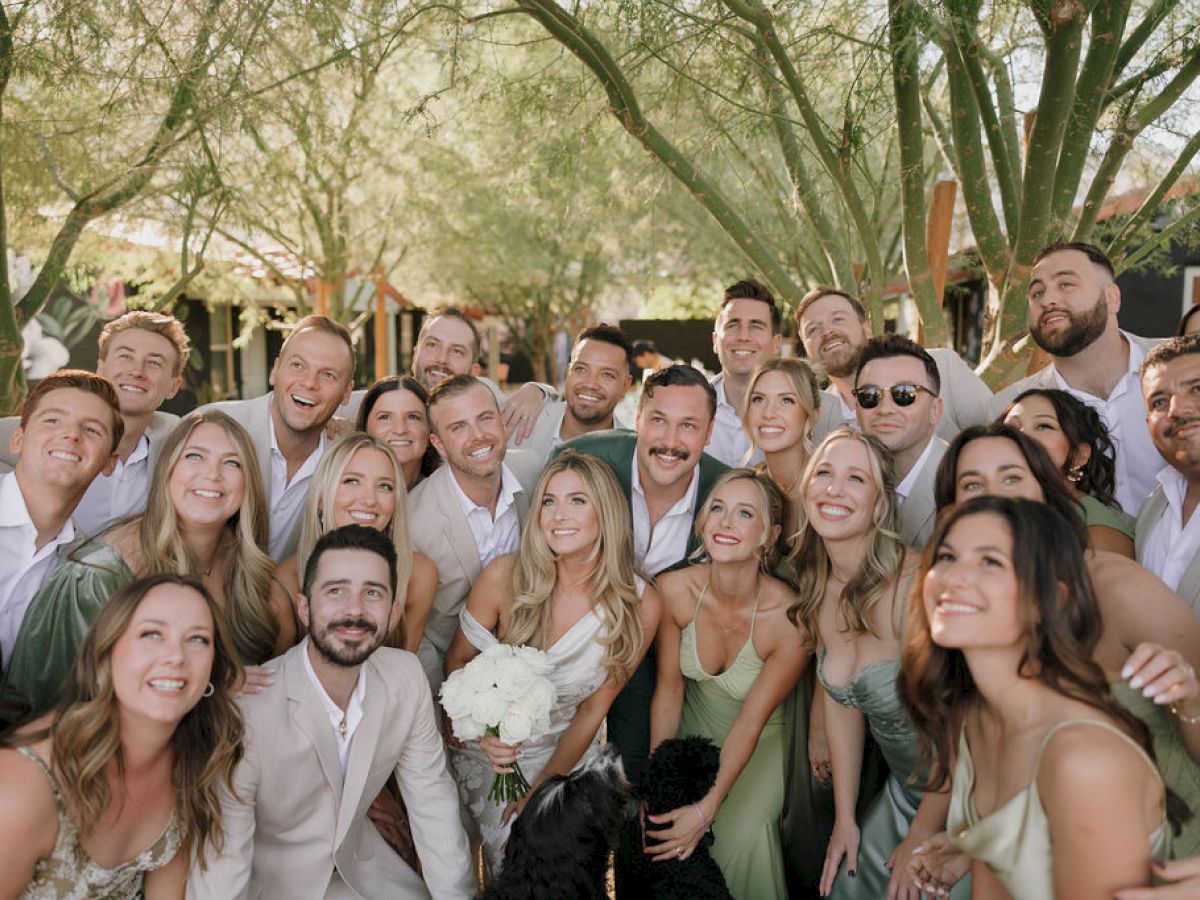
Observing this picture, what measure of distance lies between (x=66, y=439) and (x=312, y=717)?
55.6 inches

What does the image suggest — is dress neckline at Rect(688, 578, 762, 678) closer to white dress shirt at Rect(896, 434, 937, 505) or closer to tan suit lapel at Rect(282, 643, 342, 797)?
white dress shirt at Rect(896, 434, 937, 505)

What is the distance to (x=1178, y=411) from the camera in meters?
3.83

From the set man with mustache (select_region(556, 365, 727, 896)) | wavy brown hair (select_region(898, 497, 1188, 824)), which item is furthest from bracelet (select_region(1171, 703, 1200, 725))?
man with mustache (select_region(556, 365, 727, 896))

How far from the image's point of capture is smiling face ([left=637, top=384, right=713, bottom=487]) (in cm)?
489

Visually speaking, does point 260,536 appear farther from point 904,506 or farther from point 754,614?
point 904,506

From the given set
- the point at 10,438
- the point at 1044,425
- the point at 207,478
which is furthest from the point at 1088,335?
the point at 10,438

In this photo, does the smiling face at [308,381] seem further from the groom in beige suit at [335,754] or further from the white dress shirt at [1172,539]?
the white dress shirt at [1172,539]

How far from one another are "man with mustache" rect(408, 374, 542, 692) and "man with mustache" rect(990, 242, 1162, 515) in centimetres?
263

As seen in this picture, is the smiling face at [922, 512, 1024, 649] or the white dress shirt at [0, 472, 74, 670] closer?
the smiling face at [922, 512, 1024, 649]

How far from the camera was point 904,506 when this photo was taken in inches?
180

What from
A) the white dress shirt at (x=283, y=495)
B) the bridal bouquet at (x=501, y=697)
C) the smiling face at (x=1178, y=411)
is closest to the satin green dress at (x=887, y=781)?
the bridal bouquet at (x=501, y=697)

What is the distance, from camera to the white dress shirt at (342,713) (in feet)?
12.5

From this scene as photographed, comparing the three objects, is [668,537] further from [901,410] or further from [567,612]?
[901,410]

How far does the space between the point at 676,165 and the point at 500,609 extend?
3.27 metres
